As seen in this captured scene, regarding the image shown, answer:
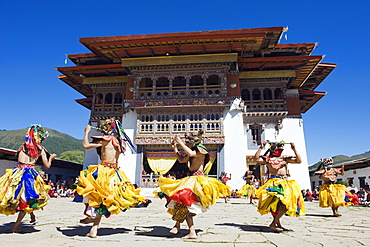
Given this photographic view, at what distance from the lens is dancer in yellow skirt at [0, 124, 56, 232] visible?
148 inches

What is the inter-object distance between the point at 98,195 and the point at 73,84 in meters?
19.6

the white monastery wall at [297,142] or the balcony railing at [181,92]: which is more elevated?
the balcony railing at [181,92]

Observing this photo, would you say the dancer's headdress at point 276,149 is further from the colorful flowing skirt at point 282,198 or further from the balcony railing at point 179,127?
the balcony railing at point 179,127

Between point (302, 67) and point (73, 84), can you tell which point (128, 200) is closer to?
point (302, 67)

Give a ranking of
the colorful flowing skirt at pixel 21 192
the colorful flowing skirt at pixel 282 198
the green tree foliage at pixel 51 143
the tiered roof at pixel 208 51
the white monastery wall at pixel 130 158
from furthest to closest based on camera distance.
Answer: the green tree foliage at pixel 51 143 < the white monastery wall at pixel 130 158 < the tiered roof at pixel 208 51 < the colorful flowing skirt at pixel 282 198 < the colorful flowing skirt at pixel 21 192

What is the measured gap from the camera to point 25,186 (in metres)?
3.88

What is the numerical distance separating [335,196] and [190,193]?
16.1ft

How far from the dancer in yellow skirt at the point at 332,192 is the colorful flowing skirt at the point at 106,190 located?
5209 millimetres

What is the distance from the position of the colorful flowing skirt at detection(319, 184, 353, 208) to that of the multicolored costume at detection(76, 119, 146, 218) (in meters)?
5.20

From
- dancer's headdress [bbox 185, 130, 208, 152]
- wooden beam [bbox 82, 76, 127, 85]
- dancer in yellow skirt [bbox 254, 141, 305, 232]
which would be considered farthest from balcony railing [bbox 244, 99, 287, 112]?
dancer's headdress [bbox 185, 130, 208, 152]

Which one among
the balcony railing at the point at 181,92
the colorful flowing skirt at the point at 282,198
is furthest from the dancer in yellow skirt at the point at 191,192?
the balcony railing at the point at 181,92

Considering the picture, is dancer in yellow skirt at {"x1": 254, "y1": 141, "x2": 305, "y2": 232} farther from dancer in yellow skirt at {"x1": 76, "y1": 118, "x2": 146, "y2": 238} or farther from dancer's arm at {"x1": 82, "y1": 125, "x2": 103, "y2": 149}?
dancer's arm at {"x1": 82, "y1": 125, "x2": 103, "y2": 149}

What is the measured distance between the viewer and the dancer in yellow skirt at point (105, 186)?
139 inches

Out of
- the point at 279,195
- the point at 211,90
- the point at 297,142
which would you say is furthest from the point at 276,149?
the point at 297,142
